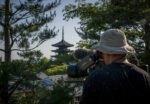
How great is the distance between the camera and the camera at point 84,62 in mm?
1500

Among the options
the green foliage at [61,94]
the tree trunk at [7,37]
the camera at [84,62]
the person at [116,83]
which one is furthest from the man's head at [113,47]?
the tree trunk at [7,37]

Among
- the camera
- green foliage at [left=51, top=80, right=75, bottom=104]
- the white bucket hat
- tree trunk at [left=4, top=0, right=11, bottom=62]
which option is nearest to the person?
the white bucket hat

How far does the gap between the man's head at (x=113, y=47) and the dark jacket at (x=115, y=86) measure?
0.06m

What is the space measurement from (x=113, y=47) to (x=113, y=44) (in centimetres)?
4

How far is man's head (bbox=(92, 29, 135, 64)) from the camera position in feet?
4.29

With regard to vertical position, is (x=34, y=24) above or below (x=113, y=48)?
above

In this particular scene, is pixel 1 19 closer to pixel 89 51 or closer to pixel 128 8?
pixel 89 51

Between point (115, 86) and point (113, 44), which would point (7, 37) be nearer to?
point (113, 44)

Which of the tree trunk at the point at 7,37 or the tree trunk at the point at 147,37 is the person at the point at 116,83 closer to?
the tree trunk at the point at 7,37

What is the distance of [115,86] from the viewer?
1.22 metres

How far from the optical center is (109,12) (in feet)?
32.4

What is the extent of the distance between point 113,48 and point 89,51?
289 millimetres

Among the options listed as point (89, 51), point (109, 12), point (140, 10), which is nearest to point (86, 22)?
point (109, 12)

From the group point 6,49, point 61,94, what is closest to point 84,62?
point 61,94
